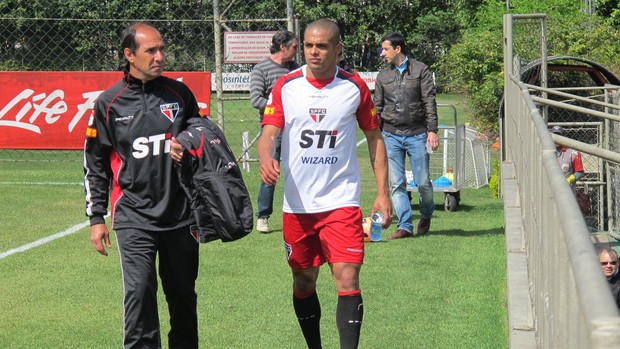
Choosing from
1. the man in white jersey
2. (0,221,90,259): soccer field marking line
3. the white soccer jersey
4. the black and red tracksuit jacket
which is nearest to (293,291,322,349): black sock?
the man in white jersey

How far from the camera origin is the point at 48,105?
1770cm

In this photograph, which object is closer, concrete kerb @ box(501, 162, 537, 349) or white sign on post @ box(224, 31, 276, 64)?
concrete kerb @ box(501, 162, 537, 349)

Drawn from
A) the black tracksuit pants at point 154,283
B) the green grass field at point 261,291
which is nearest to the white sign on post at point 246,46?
the green grass field at point 261,291

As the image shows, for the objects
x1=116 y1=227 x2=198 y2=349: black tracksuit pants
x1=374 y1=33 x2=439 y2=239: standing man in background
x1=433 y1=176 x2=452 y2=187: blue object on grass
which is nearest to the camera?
x1=116 y1=227 x2=198 y2=349: black tracksuit pants

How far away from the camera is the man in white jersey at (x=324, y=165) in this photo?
667 centimetres

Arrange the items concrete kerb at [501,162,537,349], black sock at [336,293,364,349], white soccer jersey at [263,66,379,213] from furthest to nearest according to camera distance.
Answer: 1. white soccer jersey at [263,66,379,213]
2. black sock at [336,293,364,349]
3. concrete kerb at [501,162,537,349]

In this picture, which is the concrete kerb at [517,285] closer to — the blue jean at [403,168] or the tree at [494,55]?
the blue jean at [403,168]

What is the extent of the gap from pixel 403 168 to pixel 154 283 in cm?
633

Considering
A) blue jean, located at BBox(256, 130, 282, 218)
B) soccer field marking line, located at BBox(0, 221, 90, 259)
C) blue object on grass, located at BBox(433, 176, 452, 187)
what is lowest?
soccer field marking line, located at BBox(0, 221, 90, 259)

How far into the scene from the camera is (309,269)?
6.98 metres

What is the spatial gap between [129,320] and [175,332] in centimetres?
43

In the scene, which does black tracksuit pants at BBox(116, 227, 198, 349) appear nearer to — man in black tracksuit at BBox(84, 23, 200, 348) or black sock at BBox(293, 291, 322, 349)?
man in black tracksuit at BBox(84, 23, 200, 348)

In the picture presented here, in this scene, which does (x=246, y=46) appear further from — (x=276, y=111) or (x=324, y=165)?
(x=324, y=165)

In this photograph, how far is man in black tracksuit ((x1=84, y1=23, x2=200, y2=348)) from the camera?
20.2 ft
